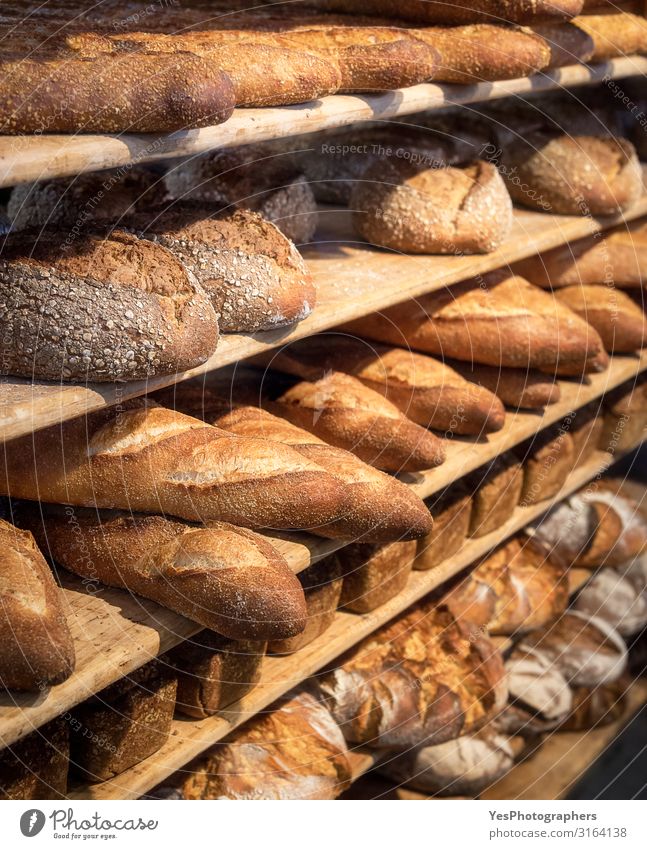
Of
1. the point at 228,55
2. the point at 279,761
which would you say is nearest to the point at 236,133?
the point at 228,55

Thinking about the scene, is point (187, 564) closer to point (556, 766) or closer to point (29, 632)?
point (29, 632)

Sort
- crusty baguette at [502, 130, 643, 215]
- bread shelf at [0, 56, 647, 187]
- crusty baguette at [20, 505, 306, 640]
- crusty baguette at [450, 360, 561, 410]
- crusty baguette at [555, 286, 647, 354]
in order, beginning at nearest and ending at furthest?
1. bread shelf at [0, 56, 647, 187]
2. crusty baguette at [20, 505, 306, 640]
3. crusty baguette at [450, 360, 561, 410]
4. crusty baguette at [502, 130, 643, 215]
5. crusty baguette at [555, 286, 647, 354]

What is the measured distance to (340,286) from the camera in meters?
1.73

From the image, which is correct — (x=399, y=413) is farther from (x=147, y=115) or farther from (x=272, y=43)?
(x=147, y=115)

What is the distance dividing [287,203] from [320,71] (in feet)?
1.08

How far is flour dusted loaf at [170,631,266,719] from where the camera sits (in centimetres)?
160

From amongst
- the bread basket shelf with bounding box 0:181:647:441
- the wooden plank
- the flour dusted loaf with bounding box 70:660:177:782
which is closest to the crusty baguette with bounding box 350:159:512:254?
the bread basket shelf with bounding box 0:181:647:441

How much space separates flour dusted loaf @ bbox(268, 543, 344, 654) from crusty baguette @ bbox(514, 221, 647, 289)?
98cm

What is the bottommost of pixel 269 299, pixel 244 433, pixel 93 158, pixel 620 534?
pixel 620 534

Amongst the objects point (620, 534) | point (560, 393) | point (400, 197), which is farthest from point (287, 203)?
point (620, 534)

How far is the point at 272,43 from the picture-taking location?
1.54 m

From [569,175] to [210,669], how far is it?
1438mm

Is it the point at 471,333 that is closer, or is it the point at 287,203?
the point at 287,203
